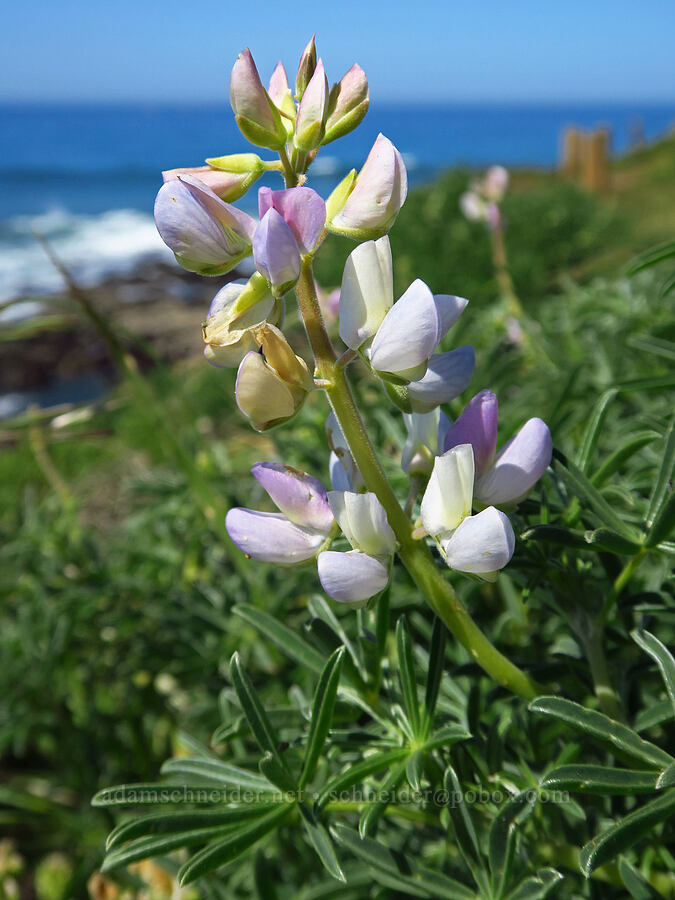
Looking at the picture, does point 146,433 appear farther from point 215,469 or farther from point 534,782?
point 534,782

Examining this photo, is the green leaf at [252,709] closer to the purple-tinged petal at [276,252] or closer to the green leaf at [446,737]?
the green leaf at [446,737]

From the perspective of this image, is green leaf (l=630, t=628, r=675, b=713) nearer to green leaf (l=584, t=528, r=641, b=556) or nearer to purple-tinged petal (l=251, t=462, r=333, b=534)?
green leaf (l=584, t=528, r=641, b=556)

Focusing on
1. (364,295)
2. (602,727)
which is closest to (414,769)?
(602,727)

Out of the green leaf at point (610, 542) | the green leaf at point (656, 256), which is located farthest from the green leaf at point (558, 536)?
the green leaf at point (656, 256)

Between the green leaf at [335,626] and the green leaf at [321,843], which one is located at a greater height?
the green leaf at [335,626]

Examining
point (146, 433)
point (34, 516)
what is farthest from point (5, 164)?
point (34, 516)

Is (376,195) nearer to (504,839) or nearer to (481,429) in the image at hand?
(481,429)
